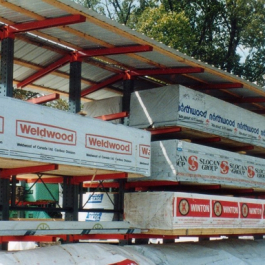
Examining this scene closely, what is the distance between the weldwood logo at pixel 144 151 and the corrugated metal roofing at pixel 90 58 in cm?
228

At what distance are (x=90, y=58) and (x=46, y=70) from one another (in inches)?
47.8

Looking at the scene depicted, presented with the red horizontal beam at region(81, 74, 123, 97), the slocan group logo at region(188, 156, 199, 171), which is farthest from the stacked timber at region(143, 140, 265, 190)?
the red horizontal beam at region(81, 74, 123, 97)

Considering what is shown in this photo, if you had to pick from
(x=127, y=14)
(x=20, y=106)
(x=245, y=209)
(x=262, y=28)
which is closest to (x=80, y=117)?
(x=20, y=106)

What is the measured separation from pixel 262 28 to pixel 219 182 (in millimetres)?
19333

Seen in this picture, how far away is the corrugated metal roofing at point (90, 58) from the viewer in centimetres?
1067

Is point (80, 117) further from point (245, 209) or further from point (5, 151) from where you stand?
point (245, 209)

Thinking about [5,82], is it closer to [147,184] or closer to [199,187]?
[147,184]

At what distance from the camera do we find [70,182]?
13.3 meters

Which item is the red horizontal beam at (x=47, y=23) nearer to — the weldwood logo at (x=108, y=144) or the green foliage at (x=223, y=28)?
the weldwood logo at (x=108, y=144)

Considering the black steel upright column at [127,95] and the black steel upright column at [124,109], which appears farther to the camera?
the black steel upright column at [127,95]

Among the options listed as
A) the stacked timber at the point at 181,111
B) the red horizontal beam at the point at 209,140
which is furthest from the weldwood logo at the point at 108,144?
the red horizontal beam at the point at 209,140

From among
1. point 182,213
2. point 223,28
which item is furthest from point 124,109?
point 223,28

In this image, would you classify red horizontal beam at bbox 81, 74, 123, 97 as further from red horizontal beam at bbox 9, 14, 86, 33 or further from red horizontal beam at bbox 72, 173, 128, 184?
red horizontal beam at bbox 9, 14, 86, 33

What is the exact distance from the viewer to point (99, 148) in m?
11.4
